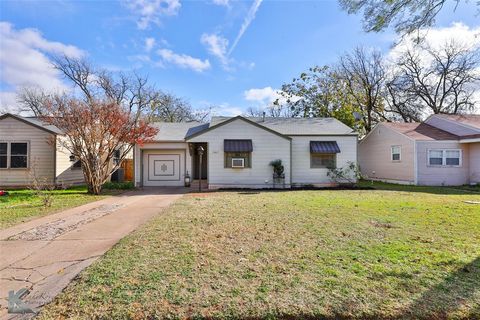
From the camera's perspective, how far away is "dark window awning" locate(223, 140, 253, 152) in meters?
14.6

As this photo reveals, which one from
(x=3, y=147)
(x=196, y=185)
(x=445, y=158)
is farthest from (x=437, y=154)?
(x=3, y=147)

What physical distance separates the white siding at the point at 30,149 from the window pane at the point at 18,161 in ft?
0.88

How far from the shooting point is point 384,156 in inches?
770

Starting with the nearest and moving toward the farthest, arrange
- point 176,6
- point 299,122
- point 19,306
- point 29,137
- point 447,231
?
point 19,306 → point 447,231 → point 176,6 → point 29,137 → point 299,122

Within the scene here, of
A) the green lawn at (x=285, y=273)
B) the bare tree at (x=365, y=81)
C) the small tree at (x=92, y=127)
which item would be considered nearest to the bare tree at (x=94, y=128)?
the small tree at (x=92, y=127)

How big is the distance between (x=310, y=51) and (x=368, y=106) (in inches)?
721

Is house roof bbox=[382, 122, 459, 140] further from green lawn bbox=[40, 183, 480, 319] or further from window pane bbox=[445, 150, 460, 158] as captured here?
green lawn bbox=[40, 183, 480, 319]

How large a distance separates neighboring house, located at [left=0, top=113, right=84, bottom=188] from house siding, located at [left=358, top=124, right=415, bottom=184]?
2074 cm

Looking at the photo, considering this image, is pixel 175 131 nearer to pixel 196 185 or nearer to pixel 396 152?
pixel 196 185

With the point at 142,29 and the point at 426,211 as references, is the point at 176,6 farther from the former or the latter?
the point at 426,211

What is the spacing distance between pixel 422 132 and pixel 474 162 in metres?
3.37

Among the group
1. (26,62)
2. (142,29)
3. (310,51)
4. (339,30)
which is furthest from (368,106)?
(26,62)

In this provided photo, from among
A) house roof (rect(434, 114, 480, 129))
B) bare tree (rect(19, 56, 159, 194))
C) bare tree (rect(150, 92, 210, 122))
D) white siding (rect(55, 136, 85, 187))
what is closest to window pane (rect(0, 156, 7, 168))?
white siding (rect(55, 136, 85, 187))

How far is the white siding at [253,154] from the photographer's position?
48.9ft
